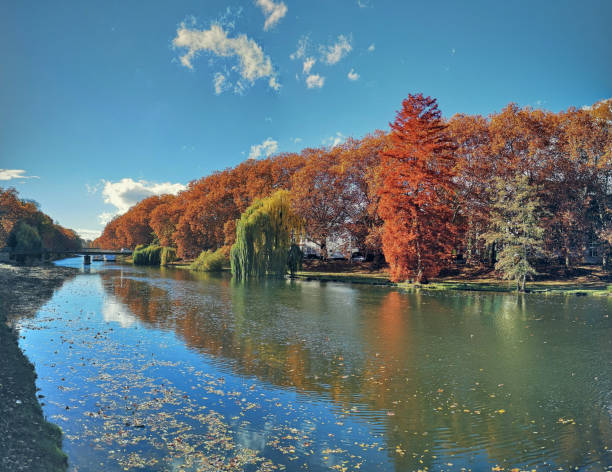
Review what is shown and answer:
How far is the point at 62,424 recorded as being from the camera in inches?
A: 328

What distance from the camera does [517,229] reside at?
1592 inches

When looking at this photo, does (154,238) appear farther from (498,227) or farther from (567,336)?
(567,336)

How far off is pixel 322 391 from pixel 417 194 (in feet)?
110

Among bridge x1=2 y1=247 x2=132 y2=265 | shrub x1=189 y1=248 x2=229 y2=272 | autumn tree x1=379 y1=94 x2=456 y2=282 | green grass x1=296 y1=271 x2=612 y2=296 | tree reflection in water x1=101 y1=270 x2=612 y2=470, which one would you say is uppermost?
autumn tree x1=379 y1=94 x2=456 y2=282

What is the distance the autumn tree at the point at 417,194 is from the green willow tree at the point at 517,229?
4921 mm

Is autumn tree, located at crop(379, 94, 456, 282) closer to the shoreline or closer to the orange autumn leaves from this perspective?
the shoreline

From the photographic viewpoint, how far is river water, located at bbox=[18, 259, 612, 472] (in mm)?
7441

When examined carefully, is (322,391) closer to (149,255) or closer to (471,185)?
(471,185)

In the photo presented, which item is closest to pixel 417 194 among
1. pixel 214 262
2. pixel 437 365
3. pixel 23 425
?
pixel 437 365

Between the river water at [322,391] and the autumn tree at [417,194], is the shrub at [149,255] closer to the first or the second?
the autumn tree at [417,194]

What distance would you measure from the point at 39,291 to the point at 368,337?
29107 millimetres

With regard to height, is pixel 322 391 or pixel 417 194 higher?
pixel 417 194

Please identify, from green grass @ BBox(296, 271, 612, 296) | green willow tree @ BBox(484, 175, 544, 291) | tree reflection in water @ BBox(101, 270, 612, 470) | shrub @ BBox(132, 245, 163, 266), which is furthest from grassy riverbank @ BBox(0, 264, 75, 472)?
shrub @ BBox(132, 245, 163, 266)

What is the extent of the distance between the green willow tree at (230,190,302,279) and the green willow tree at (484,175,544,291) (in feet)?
75.3
